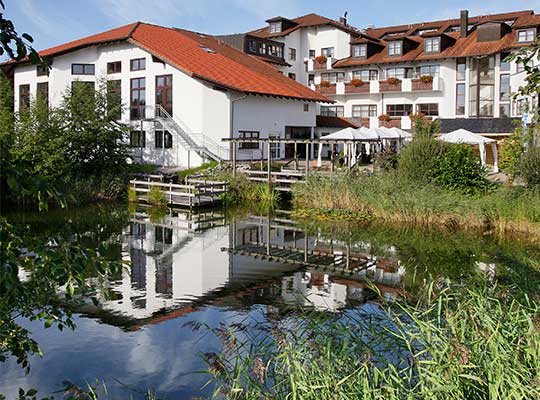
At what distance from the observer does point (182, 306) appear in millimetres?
10625

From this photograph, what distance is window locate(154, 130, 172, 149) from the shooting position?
111ft

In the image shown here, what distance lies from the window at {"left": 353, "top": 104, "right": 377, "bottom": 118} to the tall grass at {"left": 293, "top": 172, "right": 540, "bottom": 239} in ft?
79.8

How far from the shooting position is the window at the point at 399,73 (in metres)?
45.8

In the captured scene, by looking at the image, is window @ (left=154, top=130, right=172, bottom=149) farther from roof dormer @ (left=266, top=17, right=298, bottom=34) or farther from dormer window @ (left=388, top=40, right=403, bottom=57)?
roof dormer @ (left=266, top=17, right=298, bottom=34)

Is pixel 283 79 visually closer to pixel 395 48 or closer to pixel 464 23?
pixel 395 48

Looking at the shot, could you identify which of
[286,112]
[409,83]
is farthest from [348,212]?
[409,83]

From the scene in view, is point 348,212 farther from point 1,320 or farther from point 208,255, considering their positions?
point 1,320

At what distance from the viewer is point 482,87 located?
42.0m

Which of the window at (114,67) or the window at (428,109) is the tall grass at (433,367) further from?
the window at (428,109)

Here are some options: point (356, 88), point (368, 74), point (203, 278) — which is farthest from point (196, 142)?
point (203, 278)

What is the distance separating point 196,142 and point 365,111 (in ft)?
58.9

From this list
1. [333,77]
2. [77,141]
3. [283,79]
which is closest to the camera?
[77,141]

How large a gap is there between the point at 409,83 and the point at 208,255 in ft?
106

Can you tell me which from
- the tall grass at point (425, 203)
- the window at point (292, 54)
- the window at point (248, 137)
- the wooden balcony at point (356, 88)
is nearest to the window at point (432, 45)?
the wooden balcony at point (356, 88)
